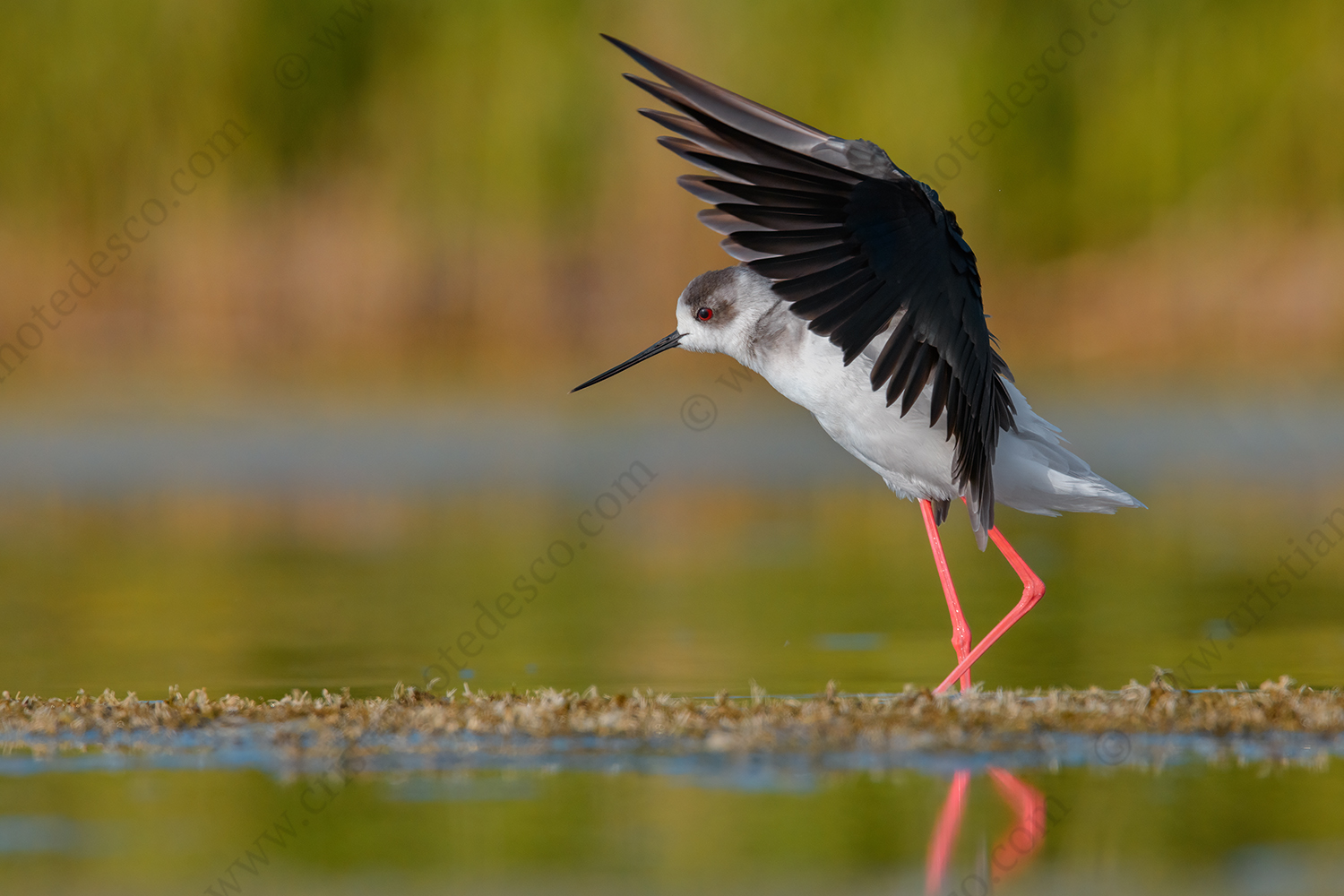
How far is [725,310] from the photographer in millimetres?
6152

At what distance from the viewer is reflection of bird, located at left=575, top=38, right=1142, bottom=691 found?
185 inches

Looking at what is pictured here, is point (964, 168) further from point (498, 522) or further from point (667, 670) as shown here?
point (667, 670)

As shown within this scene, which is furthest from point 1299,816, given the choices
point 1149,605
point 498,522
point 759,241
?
point 498,522

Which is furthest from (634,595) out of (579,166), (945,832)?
(579,166)

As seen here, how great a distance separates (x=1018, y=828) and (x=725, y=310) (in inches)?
114

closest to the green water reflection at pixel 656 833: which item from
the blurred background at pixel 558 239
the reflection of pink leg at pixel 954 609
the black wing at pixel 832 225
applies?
the black wing at pixel 832 225

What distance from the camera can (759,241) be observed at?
475cm

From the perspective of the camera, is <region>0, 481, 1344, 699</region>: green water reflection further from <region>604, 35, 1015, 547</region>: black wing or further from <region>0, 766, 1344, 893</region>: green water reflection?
<region>0, 766, 1344, 893</region>: green water reflection

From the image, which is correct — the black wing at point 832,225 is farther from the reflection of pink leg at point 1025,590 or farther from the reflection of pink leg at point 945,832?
the reflection of pink leg at point 945,832

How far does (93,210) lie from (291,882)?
11.9m

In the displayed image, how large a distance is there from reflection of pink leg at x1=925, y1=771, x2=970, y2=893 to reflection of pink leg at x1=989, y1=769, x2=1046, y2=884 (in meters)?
0.08

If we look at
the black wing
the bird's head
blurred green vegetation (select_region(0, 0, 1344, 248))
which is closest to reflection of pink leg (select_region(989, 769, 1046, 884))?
the black wing

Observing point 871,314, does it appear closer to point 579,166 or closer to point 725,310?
point 725,310

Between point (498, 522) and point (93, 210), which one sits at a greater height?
point (93, 210)
